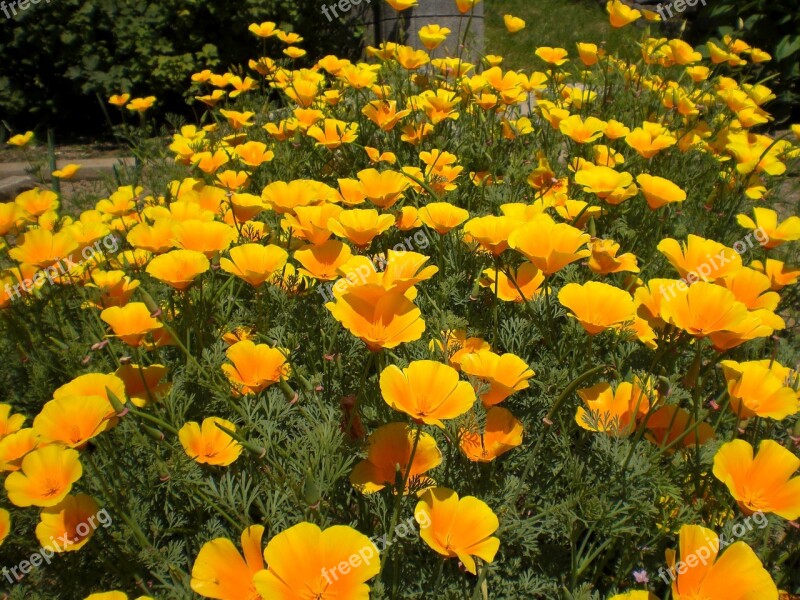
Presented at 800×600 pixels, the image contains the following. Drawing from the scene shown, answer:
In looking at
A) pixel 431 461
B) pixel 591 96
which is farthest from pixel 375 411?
pixel 591 96

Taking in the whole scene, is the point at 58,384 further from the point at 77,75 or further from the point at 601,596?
the point at 77,75

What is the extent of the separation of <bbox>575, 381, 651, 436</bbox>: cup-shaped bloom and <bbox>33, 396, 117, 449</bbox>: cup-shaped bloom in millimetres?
882

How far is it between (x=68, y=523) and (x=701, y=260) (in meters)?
1.39

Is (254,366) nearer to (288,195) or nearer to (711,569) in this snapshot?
(288,195)

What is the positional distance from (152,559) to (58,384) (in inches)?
29.9

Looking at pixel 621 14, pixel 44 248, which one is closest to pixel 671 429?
pixel 44 248

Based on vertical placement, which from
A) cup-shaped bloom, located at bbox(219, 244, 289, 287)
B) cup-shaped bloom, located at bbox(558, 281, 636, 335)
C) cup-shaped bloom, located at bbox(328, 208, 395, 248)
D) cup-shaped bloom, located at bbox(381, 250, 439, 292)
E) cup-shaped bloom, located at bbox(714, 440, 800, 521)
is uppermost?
cup-shaped bloom, located at bbox(381, 250, 439, 292)

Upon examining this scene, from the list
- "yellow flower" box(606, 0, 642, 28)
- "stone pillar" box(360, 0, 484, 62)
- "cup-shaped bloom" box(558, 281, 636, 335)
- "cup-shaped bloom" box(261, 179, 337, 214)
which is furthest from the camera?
"stone pillar" box(360, 0, 484, 62)

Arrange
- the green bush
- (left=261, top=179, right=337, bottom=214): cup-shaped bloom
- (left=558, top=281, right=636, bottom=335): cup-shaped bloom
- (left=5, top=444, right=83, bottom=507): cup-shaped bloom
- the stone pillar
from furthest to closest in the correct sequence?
the stone pillar → the green bush → (left=261, top=179, right=337, bottom=214): cup-shaped bloom → (left=558, top=281, right=636, bottom=335): cup-shaped bloom → (left=5, top=444, right=83, bottom=507): cup-shaped bloom

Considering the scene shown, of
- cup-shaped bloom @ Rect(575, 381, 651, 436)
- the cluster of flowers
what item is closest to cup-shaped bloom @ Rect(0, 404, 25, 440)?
the cluster of flowers

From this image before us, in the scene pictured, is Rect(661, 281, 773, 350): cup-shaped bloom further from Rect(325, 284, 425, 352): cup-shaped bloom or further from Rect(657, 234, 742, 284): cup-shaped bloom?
Rect(325, 284, 425, 352): cup-shaped bloom

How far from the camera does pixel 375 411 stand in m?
1.30

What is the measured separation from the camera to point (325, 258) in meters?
1.44

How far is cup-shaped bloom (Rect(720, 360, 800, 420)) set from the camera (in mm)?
1160
